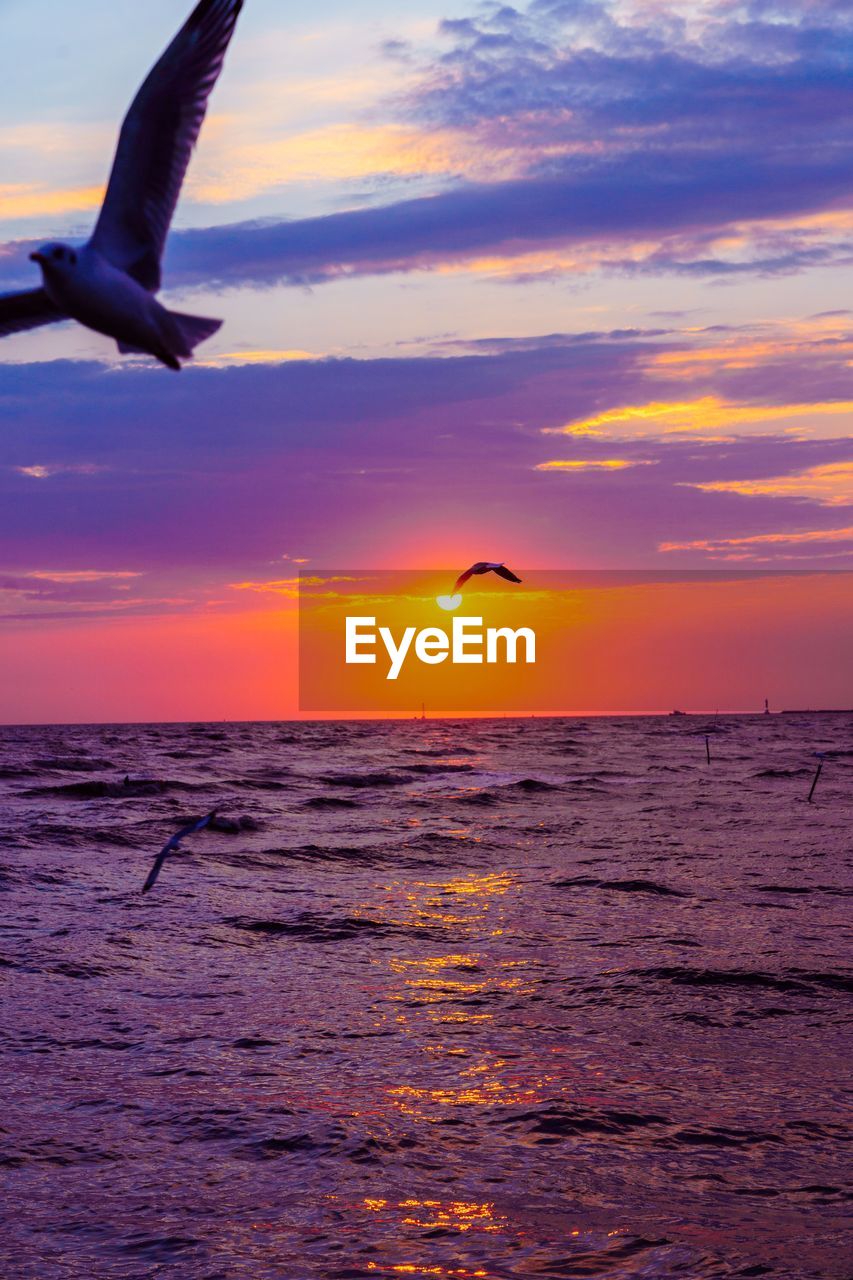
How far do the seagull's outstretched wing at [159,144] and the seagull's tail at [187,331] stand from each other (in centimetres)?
14

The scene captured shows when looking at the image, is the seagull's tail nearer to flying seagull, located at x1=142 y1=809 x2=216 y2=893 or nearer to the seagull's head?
the seagull's head

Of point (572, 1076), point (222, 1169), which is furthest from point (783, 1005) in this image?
point (222, 1169)

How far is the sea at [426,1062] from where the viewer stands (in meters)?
8.02

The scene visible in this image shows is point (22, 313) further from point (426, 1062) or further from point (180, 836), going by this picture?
point (180, 836)

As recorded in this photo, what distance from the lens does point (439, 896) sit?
66.2ft

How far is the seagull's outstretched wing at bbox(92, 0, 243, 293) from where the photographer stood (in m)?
3.99

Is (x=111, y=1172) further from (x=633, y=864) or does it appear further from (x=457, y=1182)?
(x=633, y=864)

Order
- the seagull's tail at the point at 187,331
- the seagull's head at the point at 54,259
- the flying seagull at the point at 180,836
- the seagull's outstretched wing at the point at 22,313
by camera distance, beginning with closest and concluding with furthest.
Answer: the seagull's head at the point at 54,259 < the seagull's tail at the point at 187,331 < the seagull's outstretched wing at the point at 22,313 < the flying seagull at the point at 180,836

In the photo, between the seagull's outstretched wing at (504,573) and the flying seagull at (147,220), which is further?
the seagull's outstretched wing at (504,573)

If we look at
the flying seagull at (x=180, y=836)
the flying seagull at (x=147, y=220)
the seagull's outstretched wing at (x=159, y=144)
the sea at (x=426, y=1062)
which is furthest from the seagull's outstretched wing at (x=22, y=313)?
the flying seagull at (x=180, y=836)

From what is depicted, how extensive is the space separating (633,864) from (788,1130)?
1335 centimetres

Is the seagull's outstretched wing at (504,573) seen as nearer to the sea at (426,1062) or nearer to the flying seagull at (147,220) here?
the sea at (426,1062)

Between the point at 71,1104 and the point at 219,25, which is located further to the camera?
the point at 71,1104

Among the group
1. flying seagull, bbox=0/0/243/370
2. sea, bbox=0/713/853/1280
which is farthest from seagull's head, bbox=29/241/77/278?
sea, bbox=0/713/853/1280
